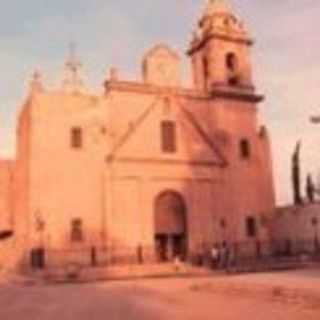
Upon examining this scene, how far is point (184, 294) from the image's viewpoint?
1755cm

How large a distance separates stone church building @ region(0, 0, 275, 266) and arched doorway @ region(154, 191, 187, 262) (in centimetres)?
7

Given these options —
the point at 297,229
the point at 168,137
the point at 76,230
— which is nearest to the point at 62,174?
the point at 76,230

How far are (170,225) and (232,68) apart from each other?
12206mm

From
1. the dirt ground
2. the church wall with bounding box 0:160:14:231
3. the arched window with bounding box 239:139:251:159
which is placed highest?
the arched window with bounding box 239:139:251:159

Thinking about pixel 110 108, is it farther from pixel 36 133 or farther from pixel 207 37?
pixel 207 37

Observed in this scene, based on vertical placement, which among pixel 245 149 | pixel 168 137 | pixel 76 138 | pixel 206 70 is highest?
pixel 206 70

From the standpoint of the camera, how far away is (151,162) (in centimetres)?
3781

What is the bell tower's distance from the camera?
42156 mm

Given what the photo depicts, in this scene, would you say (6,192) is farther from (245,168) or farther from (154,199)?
(245,168)

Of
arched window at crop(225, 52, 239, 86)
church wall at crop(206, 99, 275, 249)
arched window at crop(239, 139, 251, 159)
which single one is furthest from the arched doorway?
arched window at crop(225, 52, 239, 86)

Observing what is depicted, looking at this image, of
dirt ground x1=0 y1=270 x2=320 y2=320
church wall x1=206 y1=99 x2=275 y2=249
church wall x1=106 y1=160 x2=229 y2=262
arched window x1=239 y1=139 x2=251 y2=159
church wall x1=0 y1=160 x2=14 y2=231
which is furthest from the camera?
arched window x1=239 y1=139 x2=251 y2=159

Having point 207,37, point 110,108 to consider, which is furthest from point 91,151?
point 207,37

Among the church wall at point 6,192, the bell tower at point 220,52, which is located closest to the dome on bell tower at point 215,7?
the bell tower at point 220,52

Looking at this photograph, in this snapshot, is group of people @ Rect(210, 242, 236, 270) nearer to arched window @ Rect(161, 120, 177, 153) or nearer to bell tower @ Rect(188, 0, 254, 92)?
arched window @ Rect(161, 120, 177, 153)
